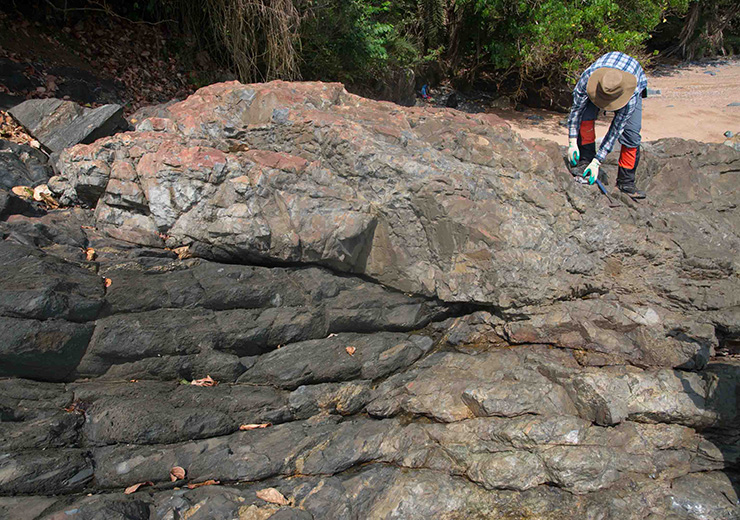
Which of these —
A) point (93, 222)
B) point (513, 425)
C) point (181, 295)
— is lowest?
point (513, 425)

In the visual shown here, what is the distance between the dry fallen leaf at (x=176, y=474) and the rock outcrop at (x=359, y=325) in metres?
0.03

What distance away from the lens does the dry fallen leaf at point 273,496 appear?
3.03 m

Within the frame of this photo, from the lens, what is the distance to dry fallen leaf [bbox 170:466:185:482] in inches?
121

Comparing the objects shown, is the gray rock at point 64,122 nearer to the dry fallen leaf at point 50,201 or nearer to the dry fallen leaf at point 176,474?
the dry fallen leaf at point 50,201

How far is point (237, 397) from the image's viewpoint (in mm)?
3498

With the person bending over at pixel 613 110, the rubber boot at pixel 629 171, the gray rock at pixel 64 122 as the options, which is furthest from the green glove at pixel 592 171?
the gray rock at pixel 64 122

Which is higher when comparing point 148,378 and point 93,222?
point 93,222

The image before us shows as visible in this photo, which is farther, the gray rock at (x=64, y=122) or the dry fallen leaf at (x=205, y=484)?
the gray rock at (x=64, y=122)

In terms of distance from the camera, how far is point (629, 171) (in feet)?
14.5

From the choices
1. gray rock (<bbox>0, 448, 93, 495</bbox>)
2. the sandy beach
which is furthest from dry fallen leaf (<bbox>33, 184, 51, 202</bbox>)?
the sandy beach

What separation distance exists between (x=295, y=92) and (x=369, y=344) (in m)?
2.30

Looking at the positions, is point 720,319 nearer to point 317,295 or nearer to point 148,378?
point 317,295

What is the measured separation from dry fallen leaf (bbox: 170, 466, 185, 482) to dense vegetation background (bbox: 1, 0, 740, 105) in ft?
19.1

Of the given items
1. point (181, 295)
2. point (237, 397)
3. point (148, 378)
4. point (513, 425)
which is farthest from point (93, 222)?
point (513, 425)
